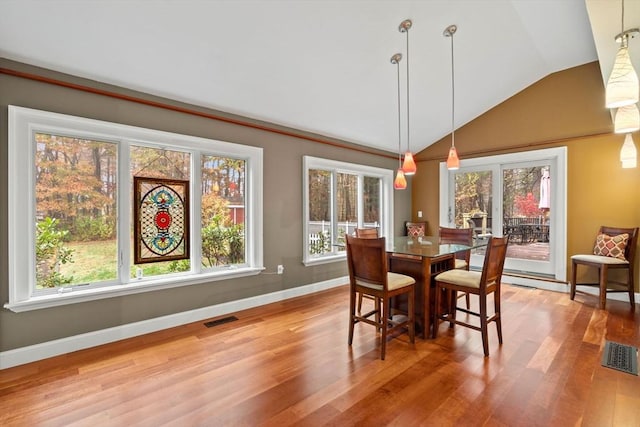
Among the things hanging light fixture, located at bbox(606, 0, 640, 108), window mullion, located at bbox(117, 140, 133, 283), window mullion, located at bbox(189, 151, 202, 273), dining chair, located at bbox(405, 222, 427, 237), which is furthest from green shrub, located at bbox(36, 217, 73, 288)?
dining chair, located at bbox(405, 222, 427, 237)

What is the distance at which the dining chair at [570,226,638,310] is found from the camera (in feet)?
12.2

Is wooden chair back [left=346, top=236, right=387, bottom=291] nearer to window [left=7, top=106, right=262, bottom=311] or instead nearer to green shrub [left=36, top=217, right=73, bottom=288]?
window [left=7, top=106, right=262, bottom=311]

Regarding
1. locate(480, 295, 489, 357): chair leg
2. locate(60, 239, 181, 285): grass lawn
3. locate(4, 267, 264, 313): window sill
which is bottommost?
locate(480, 295, 489, 357): chair leg

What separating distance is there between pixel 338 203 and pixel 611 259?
3602mm

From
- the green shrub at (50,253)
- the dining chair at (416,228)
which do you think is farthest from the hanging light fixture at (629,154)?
the green shrub at (50,253)

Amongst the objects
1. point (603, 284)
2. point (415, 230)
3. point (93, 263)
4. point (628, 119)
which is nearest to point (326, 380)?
point (93, 263)

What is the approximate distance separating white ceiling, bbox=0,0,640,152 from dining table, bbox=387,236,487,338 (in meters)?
2.09

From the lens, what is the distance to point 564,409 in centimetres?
189

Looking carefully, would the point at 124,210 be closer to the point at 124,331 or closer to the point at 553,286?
the point at 124,331

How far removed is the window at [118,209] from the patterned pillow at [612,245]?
4461 mm

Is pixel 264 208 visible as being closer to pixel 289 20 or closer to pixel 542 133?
pixel 289 20

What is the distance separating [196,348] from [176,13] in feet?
9.09

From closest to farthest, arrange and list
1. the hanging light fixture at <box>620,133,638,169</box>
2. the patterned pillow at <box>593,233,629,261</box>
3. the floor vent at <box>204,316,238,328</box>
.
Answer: the floor vent at <box>204,316,238,328</box>
the hanging light fixture at <box>620,133,638,169</box>
the patterned pillow at <box>593,233,629,261</box>

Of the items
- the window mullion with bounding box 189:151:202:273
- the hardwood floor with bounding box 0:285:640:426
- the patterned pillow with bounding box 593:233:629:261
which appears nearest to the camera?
the hardwood floor with bounding box 0:285:640:426
